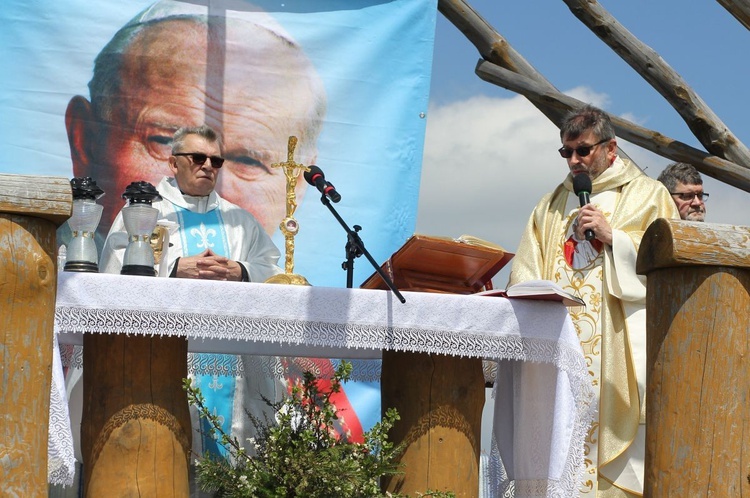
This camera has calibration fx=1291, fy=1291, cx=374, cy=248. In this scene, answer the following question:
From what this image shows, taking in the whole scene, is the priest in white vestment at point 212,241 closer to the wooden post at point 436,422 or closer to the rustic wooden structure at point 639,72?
the wooden post at point 436,422

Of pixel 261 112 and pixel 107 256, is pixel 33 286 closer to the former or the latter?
pixel 107 256

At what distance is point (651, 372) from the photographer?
3967 millimetres

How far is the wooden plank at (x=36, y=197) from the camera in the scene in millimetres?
3613

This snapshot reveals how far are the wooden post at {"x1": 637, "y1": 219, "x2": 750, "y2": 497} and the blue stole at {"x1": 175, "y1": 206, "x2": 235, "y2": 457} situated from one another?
2.66 m

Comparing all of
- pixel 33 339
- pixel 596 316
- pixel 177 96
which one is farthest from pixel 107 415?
pixel 177 96

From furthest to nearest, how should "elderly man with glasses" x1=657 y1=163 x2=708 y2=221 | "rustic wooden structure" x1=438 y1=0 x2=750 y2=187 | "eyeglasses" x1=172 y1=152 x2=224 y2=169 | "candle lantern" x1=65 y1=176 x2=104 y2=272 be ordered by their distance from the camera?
"rustic wooden structure" x1=438 y1=0 x2=750 y2=187
"elderly man with glasses" x1=657 y1=163 x2=708 y2=221
"eyeglasses" x1=172 y1=152 x2=224 y2=169
"candle lantern" x1=65 y1=176 x2=104 y2=272

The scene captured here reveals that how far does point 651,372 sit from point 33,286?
1862 mm

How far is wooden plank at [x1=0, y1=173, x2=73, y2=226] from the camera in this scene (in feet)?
11.9

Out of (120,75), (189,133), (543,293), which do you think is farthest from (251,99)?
(543,293)

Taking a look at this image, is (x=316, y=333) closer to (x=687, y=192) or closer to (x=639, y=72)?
(x=687, y=192)

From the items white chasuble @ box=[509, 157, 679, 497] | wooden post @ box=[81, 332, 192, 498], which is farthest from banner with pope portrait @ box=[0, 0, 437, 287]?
wooden post @ box=[81, 332, 192, 498]

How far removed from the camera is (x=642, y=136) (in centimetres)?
786

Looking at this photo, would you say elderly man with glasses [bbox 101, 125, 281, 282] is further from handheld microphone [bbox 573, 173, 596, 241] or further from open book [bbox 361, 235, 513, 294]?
handheld microphone [bbox 573, 173, 596, 241]

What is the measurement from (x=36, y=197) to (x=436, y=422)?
1.70 meters
